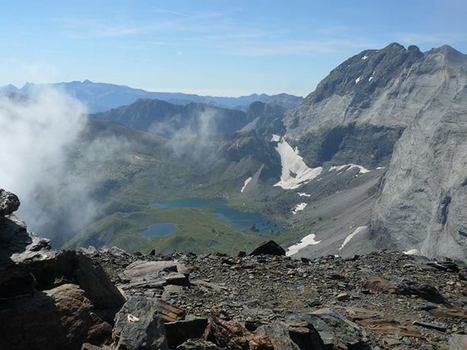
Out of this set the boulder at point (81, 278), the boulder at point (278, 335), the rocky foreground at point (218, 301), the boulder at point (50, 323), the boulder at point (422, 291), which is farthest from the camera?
the boulder at point (422, 291)

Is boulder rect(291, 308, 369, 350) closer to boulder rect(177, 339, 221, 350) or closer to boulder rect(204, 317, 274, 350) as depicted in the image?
boulder rect(204, 317, 274, 350)

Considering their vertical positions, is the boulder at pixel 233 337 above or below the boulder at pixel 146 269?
above

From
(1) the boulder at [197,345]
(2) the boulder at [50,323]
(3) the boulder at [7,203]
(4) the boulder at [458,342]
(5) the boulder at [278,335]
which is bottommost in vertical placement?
(4) the boulder at [458,342]

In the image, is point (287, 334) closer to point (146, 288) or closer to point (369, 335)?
point (369, 335)

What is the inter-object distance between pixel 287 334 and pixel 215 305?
5.22m

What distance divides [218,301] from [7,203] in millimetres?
11267

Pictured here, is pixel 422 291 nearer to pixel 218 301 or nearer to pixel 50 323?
pixel 218 301

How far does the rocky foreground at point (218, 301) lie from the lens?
1662 cm

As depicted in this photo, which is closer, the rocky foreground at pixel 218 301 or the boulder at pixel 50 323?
the boulder at pixel 50 323

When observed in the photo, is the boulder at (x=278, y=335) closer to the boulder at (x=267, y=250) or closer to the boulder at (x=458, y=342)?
the boulder at (x=458, y=342)

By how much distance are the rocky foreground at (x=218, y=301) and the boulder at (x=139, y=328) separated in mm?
39

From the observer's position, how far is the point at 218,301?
24.4 meters

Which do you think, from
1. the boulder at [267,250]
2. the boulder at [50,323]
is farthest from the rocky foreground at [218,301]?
the boulder at [267,250]

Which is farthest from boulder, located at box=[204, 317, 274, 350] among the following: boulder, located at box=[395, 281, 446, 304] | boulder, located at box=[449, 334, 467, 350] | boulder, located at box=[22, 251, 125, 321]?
→ boulder, located at box=[395, 281, 446, 304]
